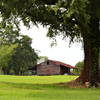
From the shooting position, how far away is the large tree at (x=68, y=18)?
2203 centimetres

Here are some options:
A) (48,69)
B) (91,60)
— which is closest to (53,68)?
(48,69)

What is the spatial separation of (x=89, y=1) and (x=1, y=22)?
44.5ft

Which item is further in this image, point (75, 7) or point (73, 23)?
point (73, 23)

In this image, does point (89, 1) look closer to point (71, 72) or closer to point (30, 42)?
point (71, 72)

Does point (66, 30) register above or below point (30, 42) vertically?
below

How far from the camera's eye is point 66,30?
34281 millimetres

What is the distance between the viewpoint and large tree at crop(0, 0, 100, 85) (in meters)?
22.0

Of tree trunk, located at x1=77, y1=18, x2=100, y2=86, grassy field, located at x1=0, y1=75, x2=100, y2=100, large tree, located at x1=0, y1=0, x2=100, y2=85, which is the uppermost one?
large tree, located at x1=0, y1=0, x2=100, y2=85

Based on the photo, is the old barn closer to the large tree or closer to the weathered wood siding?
the weathered wood siding

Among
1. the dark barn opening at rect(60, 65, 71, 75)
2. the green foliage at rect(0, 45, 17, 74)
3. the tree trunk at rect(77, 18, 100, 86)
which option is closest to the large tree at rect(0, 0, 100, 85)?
the tree trunk at rect(77, 18, 100, 86)

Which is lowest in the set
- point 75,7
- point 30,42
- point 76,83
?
point 76,83

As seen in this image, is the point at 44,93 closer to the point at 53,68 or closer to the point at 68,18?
the point at 68,18

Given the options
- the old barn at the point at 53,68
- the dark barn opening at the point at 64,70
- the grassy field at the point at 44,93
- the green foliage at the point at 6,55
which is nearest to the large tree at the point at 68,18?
the grassy field at the point at 44,93

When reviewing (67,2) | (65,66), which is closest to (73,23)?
(67,2)
